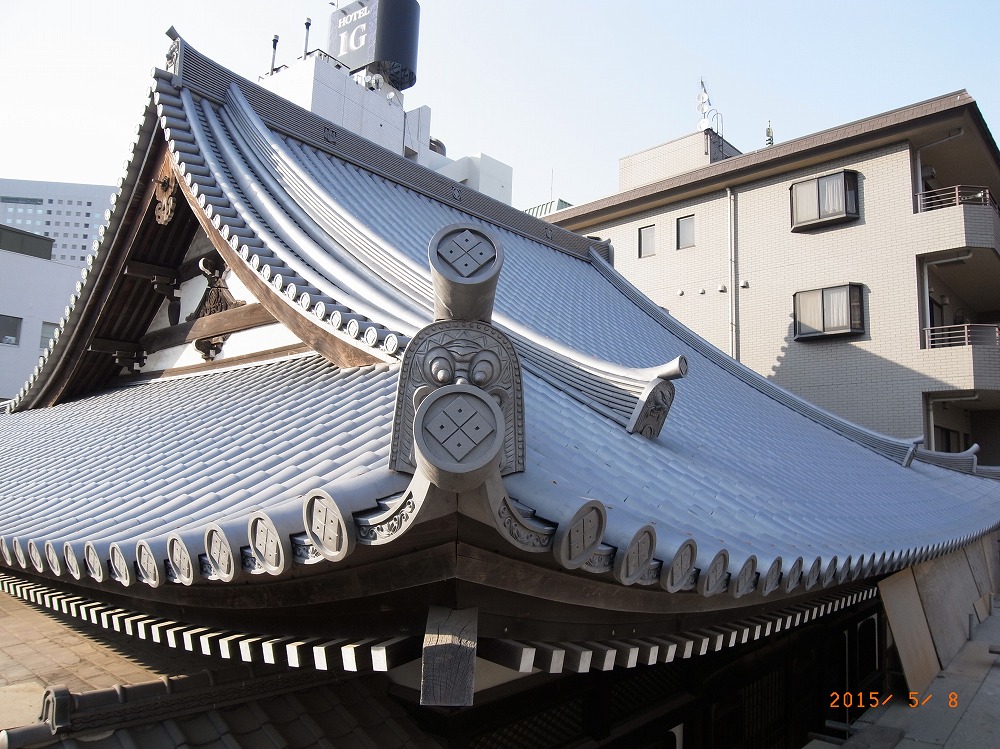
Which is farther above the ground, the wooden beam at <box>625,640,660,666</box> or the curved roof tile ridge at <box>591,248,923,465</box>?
the curved roof tile ridge at <box>591,248,923,465</box>

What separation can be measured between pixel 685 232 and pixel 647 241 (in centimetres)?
116

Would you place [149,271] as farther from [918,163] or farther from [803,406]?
[918,163]

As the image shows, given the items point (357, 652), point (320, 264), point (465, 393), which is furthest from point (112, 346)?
point (465, 393)

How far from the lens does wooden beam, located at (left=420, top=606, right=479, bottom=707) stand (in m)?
2.14

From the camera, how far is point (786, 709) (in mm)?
7238

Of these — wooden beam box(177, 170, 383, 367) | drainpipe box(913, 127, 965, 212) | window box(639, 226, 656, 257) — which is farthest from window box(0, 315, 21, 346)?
drainpipe box(913, 127, 965, 212)

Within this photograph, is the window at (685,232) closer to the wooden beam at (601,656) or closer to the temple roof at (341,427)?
the temple roof at (341,427)

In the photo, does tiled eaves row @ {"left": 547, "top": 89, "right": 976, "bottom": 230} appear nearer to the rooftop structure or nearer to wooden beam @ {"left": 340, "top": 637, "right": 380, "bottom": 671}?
the rooftop structure

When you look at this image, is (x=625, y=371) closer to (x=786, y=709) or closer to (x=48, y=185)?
(x=786, y=709)

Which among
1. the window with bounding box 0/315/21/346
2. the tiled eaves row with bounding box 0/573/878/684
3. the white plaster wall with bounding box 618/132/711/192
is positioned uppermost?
the white plaster wall with bounding box 618/132/711/192

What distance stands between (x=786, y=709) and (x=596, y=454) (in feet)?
16.1

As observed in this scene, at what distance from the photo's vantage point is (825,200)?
18.0m

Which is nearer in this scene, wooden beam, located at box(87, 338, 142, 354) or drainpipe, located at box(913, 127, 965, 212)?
wooden beam, located at box(87, 338, 142, 354)

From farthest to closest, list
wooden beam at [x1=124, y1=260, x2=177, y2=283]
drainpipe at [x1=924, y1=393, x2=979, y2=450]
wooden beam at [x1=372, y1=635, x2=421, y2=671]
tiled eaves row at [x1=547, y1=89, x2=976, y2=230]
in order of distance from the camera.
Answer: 1. drainpipe at [x1=924, y1=393, x2=979, y2=450]
2. tiled eaves row at [x1=547, y1=89, x2=976, y2=230]
3. wooden beam at [x1=124, y1=260, x2=177, y2=283]
4. wooden beam at [x1=372, y1=635, x2=421, y2=671]
